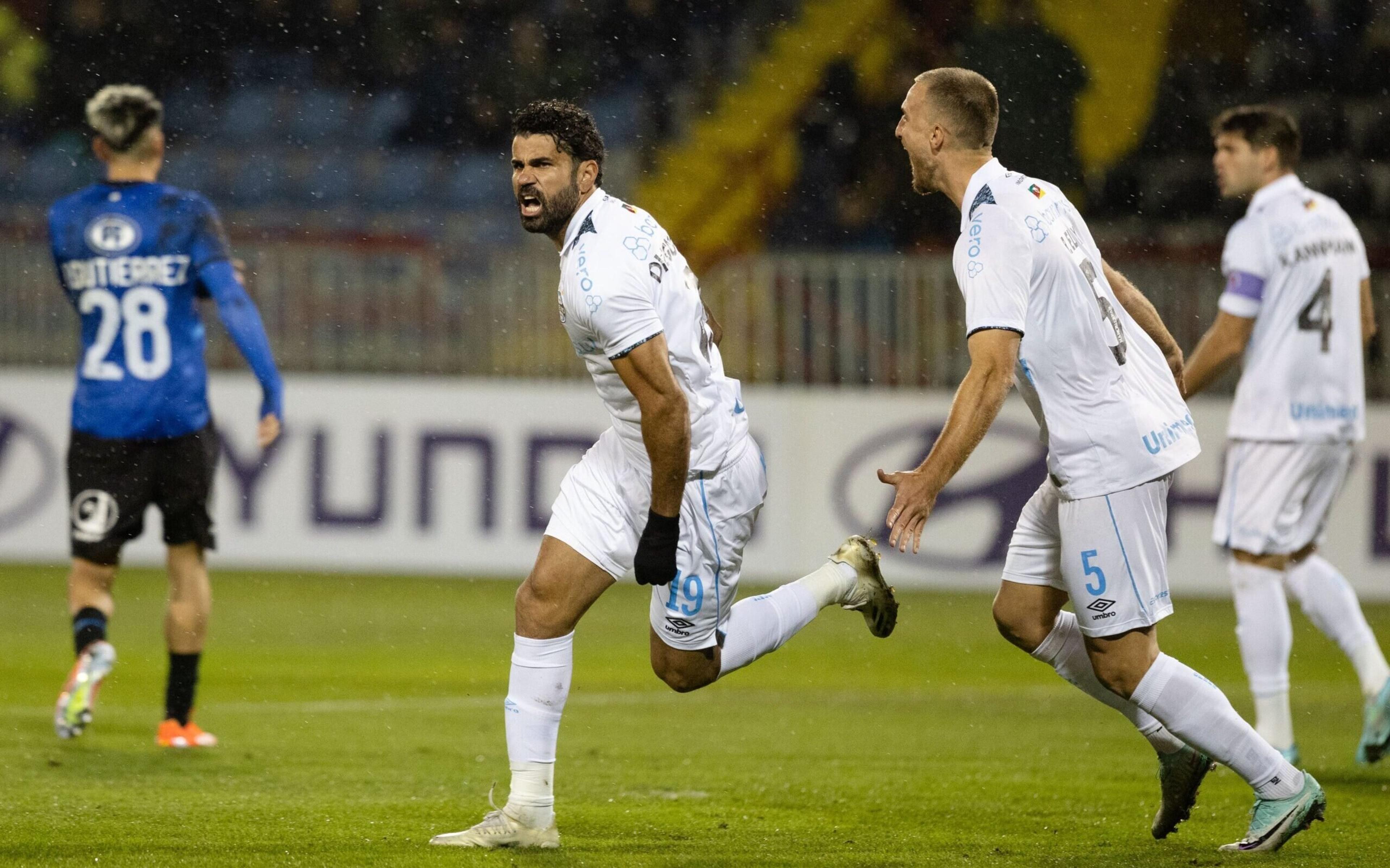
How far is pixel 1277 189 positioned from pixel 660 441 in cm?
324

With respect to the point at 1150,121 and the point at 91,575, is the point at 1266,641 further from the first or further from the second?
the point at 1150,121

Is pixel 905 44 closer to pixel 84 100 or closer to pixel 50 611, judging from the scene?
pixel 84 100

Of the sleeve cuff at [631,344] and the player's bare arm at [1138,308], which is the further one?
the player's bare arm at [1138,308]

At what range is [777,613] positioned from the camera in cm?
492

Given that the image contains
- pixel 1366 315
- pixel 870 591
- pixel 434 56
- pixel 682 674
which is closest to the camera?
pixel 682 674

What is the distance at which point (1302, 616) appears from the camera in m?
10.6

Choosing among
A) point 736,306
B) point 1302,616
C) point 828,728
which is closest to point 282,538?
point 736,306

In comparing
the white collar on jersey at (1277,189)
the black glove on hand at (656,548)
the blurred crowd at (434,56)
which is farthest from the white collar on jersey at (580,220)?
the blurred crowd at (434,56)

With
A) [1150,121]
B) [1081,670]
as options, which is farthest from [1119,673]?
[1150,121]

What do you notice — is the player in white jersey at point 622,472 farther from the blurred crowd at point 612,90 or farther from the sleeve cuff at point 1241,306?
the blurred crowd at point 612,90

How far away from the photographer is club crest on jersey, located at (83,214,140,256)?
236 inches

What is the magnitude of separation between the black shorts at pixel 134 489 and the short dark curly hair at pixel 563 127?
2266mm

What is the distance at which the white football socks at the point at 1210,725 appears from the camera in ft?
13.8

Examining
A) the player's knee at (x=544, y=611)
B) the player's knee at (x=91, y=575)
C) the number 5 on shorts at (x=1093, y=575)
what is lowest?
the player's knee at (x=91, y=575)
